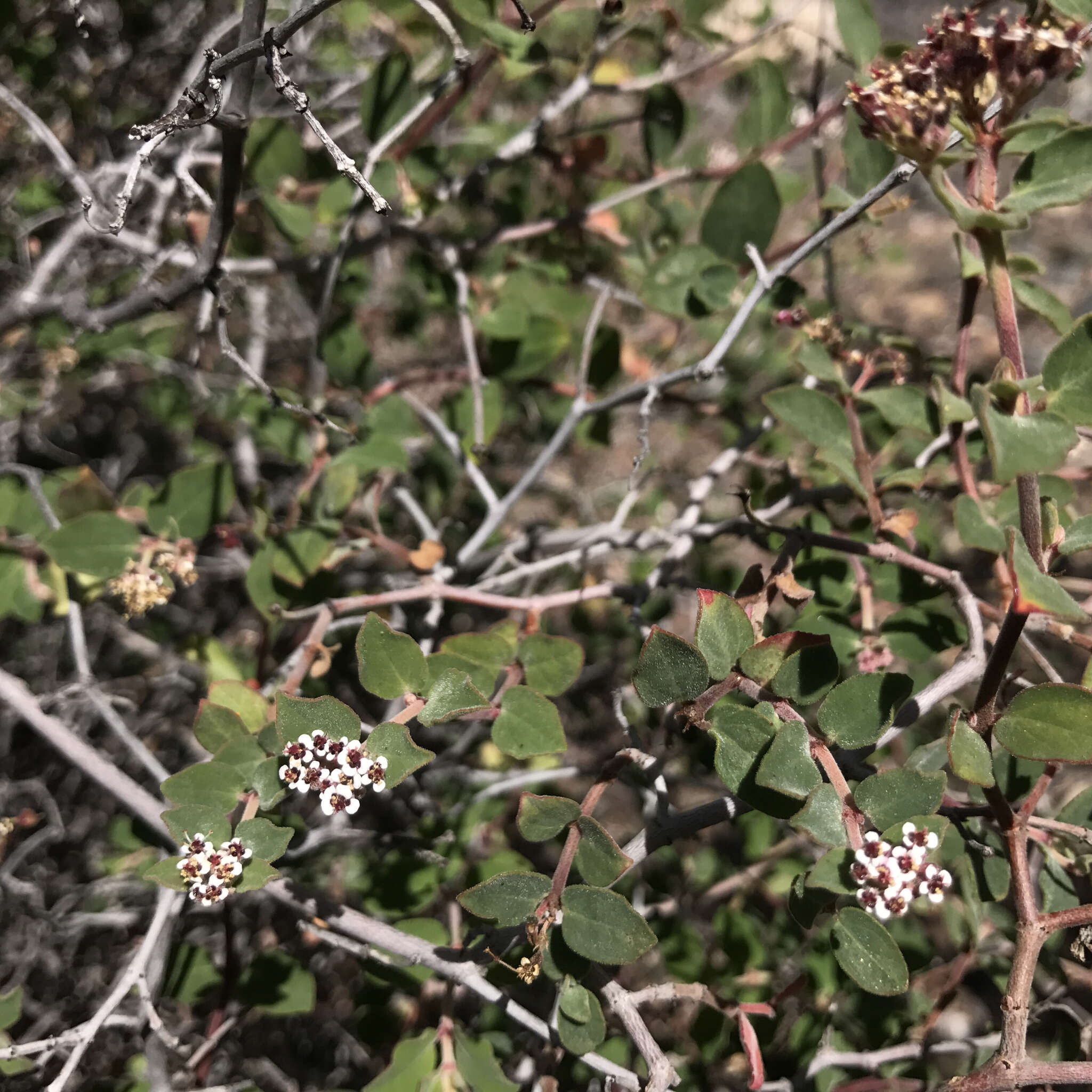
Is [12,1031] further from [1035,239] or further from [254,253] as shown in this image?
[1035,239]

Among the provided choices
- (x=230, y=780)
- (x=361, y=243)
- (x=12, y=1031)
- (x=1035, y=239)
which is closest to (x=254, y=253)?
(x=361, y=243)

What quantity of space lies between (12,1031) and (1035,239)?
13.3ft

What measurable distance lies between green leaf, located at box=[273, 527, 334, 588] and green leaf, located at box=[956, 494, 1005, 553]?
91 centimetres

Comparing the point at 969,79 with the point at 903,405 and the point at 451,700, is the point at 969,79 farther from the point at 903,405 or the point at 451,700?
the point at 451,700

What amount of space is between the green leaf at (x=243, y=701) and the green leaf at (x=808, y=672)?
71cm

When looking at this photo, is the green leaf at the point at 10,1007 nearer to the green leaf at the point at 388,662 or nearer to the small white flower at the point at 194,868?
the small white flower at the point at 194,868

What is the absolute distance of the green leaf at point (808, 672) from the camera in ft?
3.26

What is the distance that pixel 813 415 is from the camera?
124 centimetres

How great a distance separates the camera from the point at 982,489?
1.39m

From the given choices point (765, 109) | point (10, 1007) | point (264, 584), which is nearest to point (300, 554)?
point (264, 584)

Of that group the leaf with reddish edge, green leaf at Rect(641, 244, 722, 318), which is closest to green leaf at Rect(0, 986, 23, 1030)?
the leaf with reddish edge

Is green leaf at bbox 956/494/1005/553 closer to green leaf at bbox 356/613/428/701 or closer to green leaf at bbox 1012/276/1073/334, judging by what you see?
green leaf at bbox 1012/276/1073/334

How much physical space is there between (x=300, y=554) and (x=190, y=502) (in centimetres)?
23

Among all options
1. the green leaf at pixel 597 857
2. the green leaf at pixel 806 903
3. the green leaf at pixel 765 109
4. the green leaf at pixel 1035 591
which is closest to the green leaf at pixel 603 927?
the green leaf at pixel 597 857
